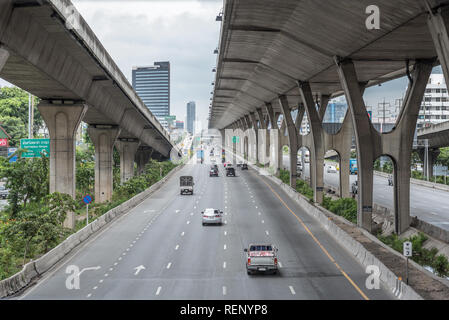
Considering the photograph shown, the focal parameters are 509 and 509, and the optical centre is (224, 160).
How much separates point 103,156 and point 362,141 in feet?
107

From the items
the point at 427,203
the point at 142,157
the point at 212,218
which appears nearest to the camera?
the point at 212,218

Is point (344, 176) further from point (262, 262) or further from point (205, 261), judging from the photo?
point (262, 262)

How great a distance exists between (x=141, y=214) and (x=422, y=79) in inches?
1023

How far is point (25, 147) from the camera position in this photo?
4672 cm

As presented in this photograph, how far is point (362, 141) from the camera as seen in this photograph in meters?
38.5

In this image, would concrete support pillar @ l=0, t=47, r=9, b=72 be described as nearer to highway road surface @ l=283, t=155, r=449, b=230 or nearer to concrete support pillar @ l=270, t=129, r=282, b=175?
highway road surface @ l=283, t=155, r=449, b=230

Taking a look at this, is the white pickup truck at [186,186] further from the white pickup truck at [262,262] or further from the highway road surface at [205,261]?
the white pickup truck at [262,262]

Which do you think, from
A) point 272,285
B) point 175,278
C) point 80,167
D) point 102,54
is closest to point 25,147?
point 102,54

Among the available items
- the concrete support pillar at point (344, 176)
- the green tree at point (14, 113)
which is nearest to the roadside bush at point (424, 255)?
the concrete support pillar at point (344, 176)

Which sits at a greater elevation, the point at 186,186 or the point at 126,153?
the point at 126,153

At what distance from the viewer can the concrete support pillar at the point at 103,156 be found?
193 ft

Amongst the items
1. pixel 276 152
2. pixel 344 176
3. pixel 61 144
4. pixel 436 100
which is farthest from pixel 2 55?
pixel 436 100

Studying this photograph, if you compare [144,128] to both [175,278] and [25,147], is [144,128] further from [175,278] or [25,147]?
[175,278]
